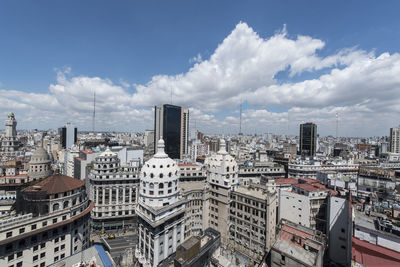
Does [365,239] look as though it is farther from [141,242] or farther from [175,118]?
[175,118]

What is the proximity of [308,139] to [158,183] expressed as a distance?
160 m

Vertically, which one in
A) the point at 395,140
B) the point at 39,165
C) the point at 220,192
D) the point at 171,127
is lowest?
the point at 220,192

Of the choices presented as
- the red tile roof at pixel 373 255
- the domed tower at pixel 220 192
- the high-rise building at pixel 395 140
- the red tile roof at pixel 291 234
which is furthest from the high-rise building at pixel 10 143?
the high-rise building at pixel 395 140

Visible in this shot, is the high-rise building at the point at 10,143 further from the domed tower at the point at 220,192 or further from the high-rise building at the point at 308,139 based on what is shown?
the high-rise building at the point at 308,139

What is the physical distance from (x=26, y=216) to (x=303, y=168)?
9221 cm

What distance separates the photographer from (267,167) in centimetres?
8031

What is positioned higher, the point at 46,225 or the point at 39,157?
the point at 39,157

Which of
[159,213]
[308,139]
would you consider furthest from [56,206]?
[308,139]

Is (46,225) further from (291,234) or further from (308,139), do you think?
(308,139)

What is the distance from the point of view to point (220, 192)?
173 feet

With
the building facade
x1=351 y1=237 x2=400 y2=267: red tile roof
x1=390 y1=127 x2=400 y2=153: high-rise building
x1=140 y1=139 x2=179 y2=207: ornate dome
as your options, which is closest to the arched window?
x1=140 y1=139 x2=179 y2=207: ornate dome

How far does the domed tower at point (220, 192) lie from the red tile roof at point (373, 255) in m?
29.2

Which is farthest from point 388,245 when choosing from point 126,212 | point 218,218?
point 126,212

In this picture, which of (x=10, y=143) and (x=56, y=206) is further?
(x=10, y=143)
